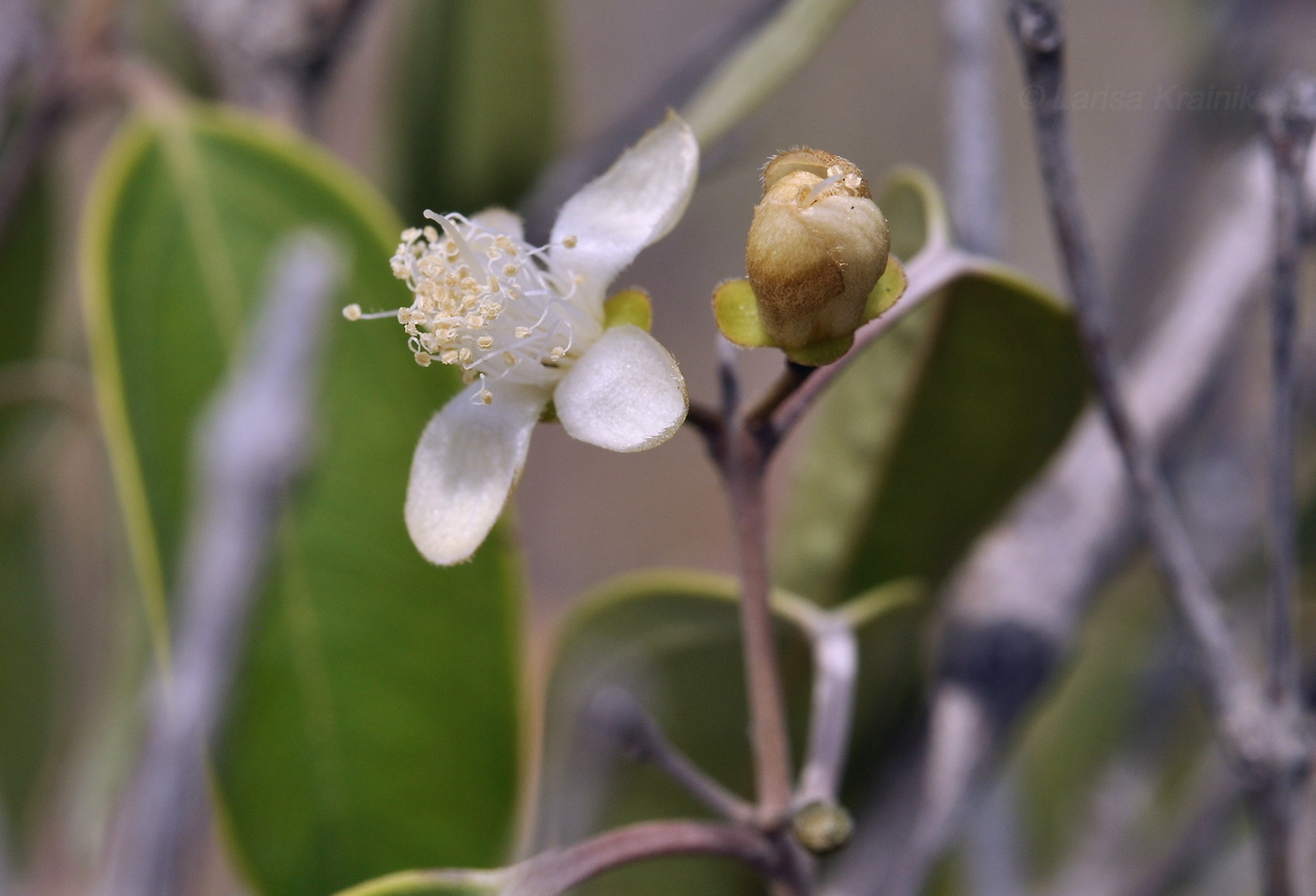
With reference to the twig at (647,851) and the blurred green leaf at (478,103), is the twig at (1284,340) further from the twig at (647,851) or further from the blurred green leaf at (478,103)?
the blurred green leaf at (478,103)

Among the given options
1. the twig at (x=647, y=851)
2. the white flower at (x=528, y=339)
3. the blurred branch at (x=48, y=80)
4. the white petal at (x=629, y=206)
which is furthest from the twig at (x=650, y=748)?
the blurred branch at (x=48, y=80)

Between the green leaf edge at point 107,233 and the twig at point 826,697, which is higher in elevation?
the green leaf edge at point 107,233

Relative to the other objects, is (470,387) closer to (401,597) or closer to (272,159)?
(401,597)

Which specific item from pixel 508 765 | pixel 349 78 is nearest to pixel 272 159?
pixel 508 765

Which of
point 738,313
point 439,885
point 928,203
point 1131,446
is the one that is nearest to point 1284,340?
point 1131,446

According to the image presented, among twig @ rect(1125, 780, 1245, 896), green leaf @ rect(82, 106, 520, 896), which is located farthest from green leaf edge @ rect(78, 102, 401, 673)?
twig @ rect(1125, 780, 1245, 896)

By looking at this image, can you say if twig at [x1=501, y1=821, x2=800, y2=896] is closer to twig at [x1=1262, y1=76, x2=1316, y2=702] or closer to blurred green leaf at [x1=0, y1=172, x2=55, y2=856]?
twig at [x1=1262, y1=76, x2=1316, y2=702]
